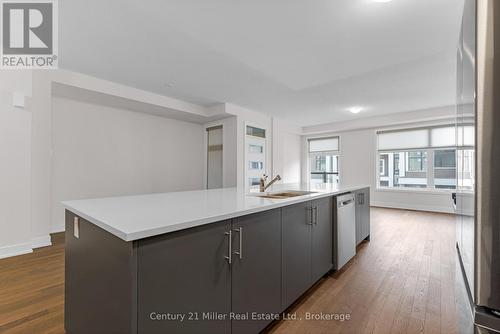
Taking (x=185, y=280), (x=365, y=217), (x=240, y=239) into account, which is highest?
(x=240, y=239)

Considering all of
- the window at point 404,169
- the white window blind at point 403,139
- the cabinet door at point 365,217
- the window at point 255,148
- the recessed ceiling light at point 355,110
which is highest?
the recessed ceiling light at point 355,110

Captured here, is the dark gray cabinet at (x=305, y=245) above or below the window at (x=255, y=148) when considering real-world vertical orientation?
below

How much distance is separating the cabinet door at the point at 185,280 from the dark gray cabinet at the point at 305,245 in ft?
2.08

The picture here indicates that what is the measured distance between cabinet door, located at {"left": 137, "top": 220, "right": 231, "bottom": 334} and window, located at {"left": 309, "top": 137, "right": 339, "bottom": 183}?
6801mm

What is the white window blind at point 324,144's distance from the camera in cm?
755

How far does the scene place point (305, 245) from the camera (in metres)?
1.92

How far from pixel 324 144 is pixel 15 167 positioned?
761 centimetres

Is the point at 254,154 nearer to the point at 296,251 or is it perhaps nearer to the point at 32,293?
the point at 296,251

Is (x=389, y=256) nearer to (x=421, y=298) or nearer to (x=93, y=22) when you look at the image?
(x=421, y=298)

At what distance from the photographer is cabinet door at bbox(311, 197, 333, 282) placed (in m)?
2.05

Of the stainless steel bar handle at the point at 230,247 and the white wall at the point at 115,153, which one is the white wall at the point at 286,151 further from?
the stainless steel bar handle at the point at 230,247

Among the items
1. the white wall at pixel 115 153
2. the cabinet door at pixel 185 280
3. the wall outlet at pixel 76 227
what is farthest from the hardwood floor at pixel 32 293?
the white wall at pixel 115 153

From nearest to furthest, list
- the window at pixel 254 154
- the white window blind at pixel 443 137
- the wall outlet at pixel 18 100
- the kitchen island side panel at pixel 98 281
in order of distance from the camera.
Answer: the kitchen island side panel at pixel 98 281 < the wall outlet at pixel 18 100 < the white window blind at pixel 443 137 < the window at pixel 254 154

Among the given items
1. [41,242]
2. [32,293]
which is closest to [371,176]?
[32,293]
